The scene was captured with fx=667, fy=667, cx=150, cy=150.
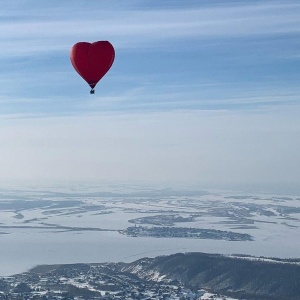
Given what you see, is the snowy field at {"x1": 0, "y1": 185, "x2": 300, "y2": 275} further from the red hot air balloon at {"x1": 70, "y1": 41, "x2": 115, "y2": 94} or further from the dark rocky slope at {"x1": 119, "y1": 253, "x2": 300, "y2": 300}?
the red hot air balloon at {"x1": 70, "y1": 41, "x2": 115, "y2": 94}

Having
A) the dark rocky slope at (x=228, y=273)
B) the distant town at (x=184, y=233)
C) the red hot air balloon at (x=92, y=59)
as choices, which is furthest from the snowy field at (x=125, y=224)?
the red hot air balloon at (x=92, y=59)

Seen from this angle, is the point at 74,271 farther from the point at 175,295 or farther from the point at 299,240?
the point at 299,240

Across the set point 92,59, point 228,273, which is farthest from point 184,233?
point 92,59

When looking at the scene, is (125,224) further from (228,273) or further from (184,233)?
(228,273)

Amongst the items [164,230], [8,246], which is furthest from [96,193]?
[8,246]

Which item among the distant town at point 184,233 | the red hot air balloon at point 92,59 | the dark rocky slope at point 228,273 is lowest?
the dark rocky slope at point 228,273

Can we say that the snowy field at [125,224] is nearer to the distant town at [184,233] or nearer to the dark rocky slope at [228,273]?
the distant town at [184,233]
